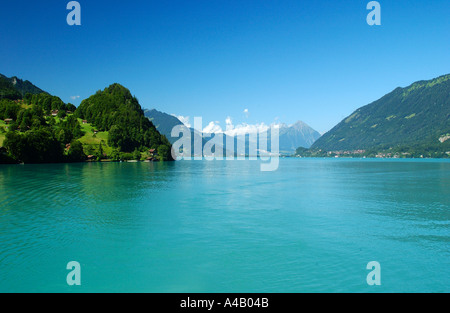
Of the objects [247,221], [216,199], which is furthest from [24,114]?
[247,221]

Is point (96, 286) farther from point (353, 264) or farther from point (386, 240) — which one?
point (386, 240)

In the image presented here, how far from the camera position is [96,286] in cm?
1722

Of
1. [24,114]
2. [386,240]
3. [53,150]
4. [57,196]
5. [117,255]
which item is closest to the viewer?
[117,255]

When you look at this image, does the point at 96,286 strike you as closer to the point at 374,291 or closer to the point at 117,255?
the point at 117,255

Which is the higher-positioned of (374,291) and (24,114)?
(24,114)

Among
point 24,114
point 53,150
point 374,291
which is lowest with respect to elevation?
point 374,291

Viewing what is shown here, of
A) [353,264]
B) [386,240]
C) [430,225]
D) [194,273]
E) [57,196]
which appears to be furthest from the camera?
[57,196]

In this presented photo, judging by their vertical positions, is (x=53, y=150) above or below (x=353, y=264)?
above

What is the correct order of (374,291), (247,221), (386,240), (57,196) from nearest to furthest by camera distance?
(374,291) → (386,240) → (247,221) → (57,196)

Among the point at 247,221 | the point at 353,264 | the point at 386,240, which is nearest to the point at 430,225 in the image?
the point at 386,240

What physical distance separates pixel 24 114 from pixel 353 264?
221772mm

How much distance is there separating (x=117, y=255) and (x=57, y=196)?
104ft

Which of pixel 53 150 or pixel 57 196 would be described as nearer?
pixel 57 196
